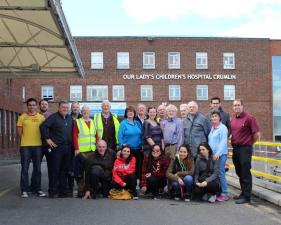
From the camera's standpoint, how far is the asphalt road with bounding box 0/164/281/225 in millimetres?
8148

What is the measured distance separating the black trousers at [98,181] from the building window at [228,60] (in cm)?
4521

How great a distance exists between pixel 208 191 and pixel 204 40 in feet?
148

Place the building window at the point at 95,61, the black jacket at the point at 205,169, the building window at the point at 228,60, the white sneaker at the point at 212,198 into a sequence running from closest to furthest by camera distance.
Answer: the white sneaker at the point at 212,198, the black jacket at the point at 205,169, the building window at the point at 95,61, the building window at the point at 228,60

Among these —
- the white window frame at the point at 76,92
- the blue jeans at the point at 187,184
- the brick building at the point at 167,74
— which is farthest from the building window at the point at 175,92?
the blue jeans at the point at 187,184

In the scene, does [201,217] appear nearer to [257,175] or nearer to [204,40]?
[257,175]

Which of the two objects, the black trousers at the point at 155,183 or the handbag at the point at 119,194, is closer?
the handbag at the point at 119,194

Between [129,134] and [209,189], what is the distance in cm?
201

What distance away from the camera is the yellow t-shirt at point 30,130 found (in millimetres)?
10859

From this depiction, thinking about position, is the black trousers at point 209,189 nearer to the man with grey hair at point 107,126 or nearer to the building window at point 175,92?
the man with grey hair at point 107,126

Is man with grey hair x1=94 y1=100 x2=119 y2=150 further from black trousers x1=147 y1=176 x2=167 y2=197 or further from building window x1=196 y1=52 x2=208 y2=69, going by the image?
building window x1=196 y1=52 x2=208 y2=69

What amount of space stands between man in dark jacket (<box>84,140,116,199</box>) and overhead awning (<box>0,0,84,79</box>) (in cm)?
342

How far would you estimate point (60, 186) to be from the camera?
1079 cm

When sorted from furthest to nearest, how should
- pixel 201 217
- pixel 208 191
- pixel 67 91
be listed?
pixel 67 91 < pixel 208 191 < pixel 201 217

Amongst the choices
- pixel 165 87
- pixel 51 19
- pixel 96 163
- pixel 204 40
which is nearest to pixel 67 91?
pixel 165 87
